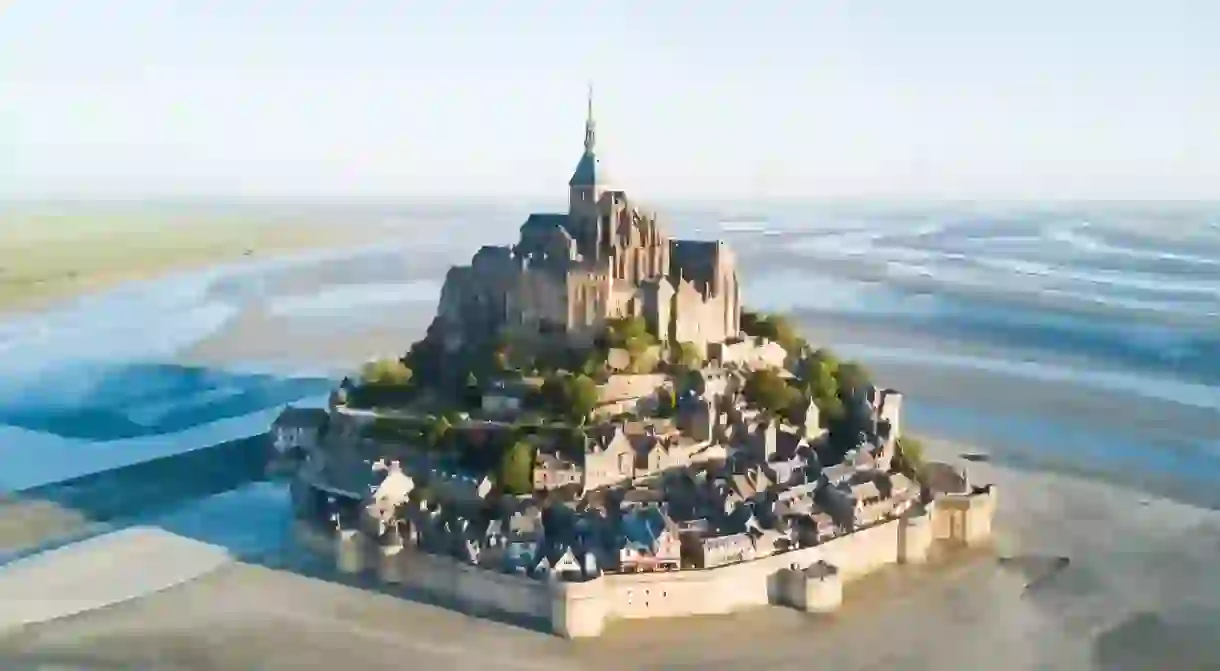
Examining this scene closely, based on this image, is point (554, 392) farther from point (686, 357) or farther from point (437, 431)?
point (686, 357)

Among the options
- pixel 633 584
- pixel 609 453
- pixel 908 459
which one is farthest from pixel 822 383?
pixel 633 584

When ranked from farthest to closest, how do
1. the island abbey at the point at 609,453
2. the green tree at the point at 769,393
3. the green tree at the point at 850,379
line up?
1. the green tree at the point at 850,379
2. the green tree at the point at 769,393
3. the island abbey at the point at 609,453

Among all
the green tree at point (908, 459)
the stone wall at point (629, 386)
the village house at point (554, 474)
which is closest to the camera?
the village house at point (554, 474)

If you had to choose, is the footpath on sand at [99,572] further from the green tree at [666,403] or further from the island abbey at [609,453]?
the green tree at [666,403]

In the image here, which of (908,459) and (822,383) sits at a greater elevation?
(822,383)

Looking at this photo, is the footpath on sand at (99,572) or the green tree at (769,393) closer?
the footpath on sand at (99,572)

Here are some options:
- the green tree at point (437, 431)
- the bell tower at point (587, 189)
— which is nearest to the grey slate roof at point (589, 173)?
the bell tower at point (587, 189)

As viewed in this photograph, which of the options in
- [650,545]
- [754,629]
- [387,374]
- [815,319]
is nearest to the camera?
[754,629]
